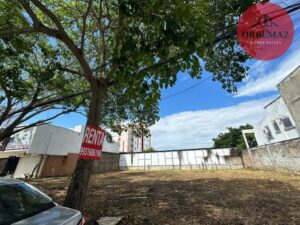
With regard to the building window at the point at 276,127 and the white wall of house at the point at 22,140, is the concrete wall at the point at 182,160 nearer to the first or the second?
the building window at the point at 276,127

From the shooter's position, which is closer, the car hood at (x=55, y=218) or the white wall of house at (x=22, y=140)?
the car hood at (x=55, y=218)

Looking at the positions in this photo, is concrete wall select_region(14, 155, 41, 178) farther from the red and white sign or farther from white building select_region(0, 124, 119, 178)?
the red and white sign

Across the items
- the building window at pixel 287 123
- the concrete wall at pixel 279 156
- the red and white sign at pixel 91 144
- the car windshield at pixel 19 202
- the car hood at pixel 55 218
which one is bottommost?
the car hood at pixel 55 218

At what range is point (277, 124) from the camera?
1594 cm

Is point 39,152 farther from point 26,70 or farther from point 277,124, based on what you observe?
point 277,124

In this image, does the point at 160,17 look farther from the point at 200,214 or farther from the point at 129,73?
the point at 200,214

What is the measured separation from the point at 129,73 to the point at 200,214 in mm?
3951

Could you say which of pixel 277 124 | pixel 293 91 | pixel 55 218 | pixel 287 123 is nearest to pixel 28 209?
pixel 55 218

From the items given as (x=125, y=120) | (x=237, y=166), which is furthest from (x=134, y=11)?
(x=237, y=166)

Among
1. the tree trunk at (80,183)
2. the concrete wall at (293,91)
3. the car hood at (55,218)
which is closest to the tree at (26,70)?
the tree trunk at (80,183)

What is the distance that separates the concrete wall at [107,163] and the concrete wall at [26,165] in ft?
16.5

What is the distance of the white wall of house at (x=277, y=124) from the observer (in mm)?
14154

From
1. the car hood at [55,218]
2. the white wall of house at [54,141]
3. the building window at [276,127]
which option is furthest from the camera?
the white wall of house at [54,141]

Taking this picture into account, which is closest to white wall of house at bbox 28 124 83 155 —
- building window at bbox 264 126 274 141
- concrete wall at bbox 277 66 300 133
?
concrete wall at bbox 277 66 300 133
